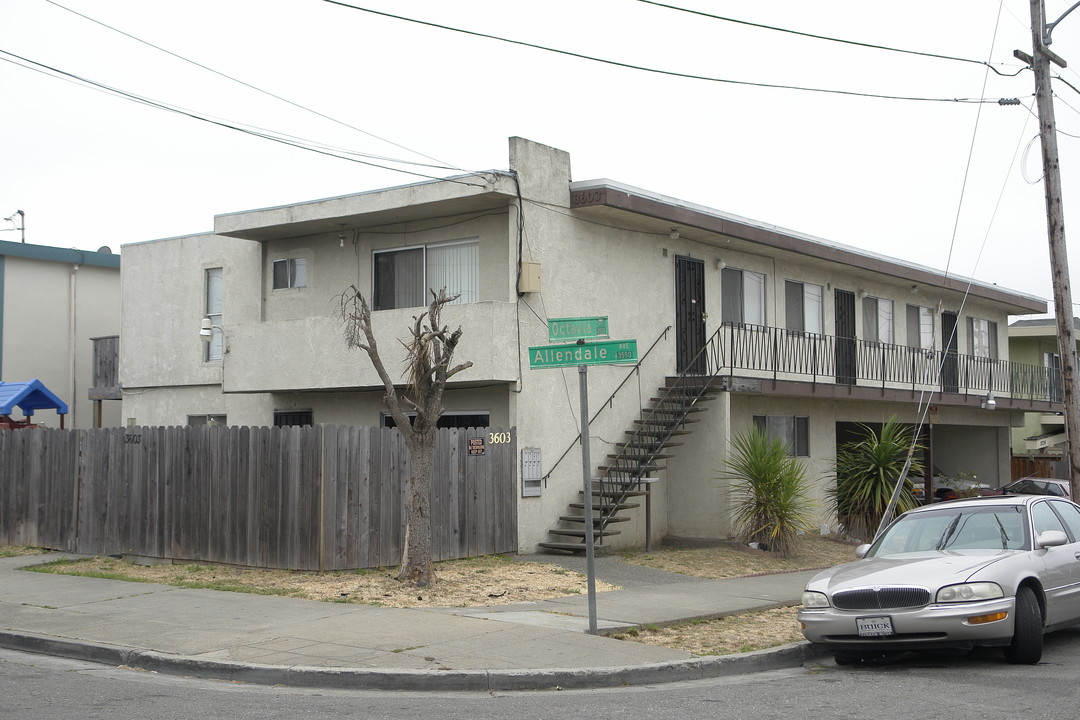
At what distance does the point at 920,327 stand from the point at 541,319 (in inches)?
557

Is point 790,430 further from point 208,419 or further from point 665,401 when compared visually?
point 208,419

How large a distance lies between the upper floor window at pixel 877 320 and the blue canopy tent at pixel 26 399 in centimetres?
1754

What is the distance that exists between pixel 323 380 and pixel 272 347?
1320 millimetres

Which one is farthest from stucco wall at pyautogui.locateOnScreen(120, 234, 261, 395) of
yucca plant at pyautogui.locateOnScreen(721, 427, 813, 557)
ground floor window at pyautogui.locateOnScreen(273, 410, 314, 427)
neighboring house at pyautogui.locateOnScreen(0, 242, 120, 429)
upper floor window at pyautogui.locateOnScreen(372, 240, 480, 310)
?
yucca plant at pyautogui.locateOnScreen(721, 427, 813, 557)

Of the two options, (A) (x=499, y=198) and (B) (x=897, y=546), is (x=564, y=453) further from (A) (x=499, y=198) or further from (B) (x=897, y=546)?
(B) (x=897, y=546)

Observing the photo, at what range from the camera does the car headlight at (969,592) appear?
8914 mm

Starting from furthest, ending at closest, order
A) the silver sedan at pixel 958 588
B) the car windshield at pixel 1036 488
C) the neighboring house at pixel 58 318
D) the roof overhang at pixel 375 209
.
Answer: the neighboring house at pixel 58 318 < the car windshield at pixel 1036 488 < the roof overhang at pixel 375 209 < the silver sedan at pixel 958 588

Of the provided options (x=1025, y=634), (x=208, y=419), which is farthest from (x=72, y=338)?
(x=1025, y=634)

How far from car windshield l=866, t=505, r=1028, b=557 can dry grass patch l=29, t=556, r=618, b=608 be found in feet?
13.3

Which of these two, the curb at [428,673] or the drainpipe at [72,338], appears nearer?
the curb at [428,673]

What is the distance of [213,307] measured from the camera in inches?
869

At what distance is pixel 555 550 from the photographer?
16797 millimetres

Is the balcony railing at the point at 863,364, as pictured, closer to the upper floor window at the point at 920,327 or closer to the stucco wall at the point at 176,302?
the upper floor window at the point at 920,327

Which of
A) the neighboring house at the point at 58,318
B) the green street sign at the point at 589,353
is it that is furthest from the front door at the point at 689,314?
the neighboring house at the point at 58,318
